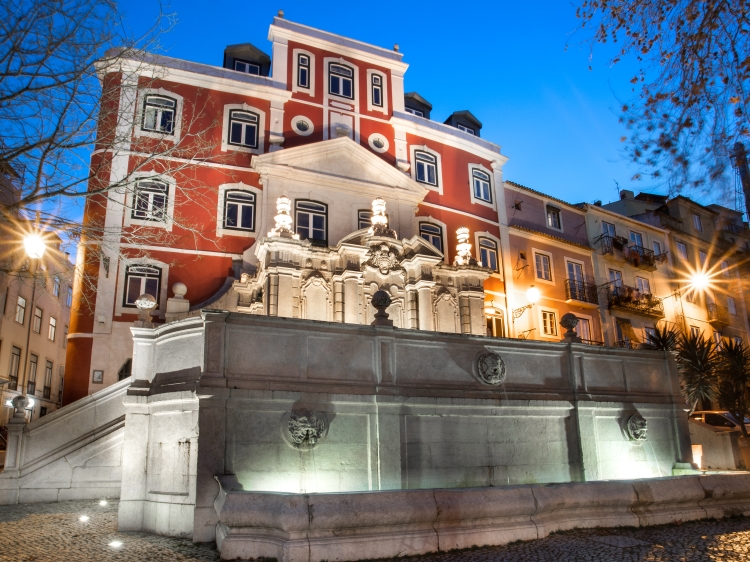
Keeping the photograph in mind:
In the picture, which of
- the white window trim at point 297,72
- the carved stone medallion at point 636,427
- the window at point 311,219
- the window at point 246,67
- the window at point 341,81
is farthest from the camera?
the window at point 341,81

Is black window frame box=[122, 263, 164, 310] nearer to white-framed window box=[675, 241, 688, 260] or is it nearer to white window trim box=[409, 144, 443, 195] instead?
white window trim box=[409, 144, 443, 195]

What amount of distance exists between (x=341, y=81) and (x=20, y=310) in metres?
22.6

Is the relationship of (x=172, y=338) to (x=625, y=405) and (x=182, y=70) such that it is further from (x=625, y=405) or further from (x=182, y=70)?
(x=182, y=70)

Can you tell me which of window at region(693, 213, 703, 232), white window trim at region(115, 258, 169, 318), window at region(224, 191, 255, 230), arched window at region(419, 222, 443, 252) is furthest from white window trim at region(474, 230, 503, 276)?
window at region(693, 213, 703, 232)

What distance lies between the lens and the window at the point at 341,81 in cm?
2920

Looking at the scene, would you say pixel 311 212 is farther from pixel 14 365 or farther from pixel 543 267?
pixel 14 365

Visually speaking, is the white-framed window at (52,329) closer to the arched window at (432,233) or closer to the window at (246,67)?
the window at (246,67)

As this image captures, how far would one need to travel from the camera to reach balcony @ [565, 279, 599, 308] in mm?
32844

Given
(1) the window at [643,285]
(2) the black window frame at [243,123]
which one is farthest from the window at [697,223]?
(2) the black window frame at [243,123]

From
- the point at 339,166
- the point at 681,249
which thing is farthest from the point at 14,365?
the point at 681,249

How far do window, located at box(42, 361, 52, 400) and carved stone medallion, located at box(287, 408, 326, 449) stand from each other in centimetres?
3447

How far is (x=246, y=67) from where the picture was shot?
28.6 metres

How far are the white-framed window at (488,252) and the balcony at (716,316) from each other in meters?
19.6

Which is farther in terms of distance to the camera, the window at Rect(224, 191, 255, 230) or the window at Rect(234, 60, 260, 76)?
the window at Rect(234, 60, 260, 76)
